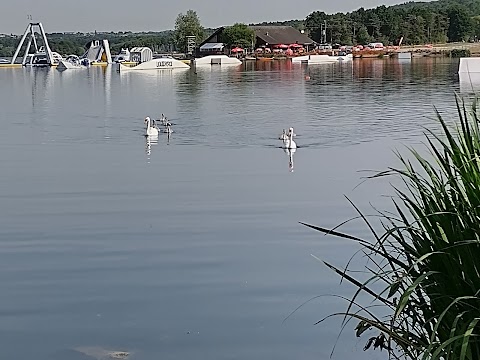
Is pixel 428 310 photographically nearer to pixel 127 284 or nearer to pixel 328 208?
pixel 127 284

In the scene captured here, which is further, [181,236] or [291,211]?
[291,211]

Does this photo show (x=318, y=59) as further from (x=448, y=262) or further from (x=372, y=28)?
(x=448, y=262)

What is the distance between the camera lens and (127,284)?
6.54 metres

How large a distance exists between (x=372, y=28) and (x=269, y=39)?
15.8 meters

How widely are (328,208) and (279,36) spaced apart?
96.1m

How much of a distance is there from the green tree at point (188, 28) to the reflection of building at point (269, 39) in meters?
1.34

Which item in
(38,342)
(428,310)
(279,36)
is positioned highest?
(279,36)

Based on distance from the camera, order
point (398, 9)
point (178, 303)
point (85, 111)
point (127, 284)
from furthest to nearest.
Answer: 1. point (398, 9)
2. point (85, 111)
3. point (127, 284)
4. point (178, 303)

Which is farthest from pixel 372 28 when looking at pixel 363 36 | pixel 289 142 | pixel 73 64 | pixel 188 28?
pixel 289 142

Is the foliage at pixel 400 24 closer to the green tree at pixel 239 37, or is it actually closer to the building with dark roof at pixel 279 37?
the building with dark roof at pixel 279 37

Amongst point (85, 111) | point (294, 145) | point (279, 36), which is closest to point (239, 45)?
point (279, 36)

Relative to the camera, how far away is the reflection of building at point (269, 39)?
3937 inches

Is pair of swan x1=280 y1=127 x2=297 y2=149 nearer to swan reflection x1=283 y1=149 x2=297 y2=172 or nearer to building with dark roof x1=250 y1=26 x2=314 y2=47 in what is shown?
swan reflection x1=283 y1=149 x2=297 y2=172

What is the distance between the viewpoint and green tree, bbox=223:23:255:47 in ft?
326
